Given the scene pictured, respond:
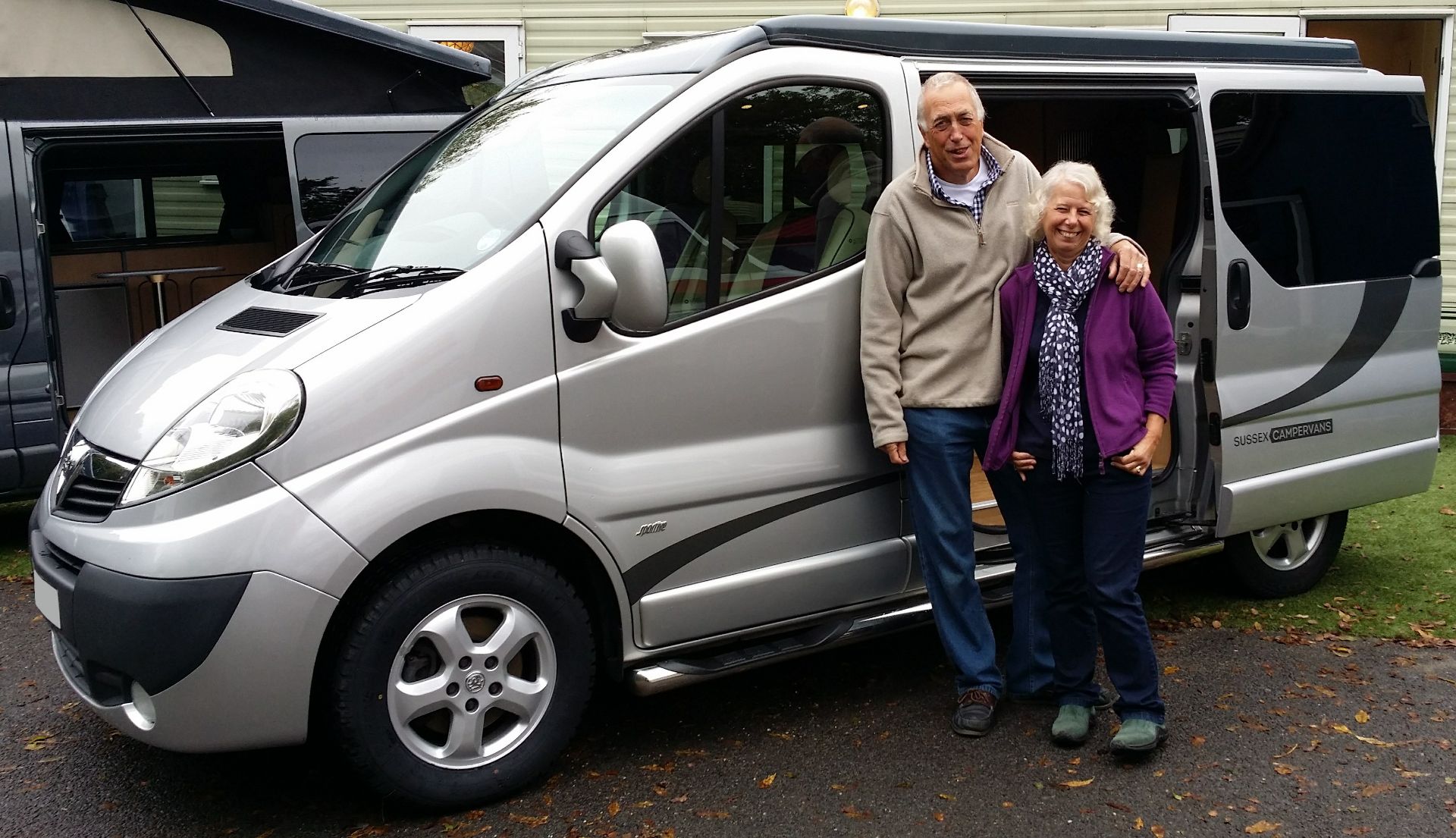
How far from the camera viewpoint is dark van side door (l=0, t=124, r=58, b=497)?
6.18m

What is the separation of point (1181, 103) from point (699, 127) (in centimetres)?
195

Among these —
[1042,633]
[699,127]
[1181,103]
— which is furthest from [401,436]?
[1181,103]

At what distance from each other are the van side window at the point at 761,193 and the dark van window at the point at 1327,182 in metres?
1.52

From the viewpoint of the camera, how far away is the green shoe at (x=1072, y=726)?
4.10 meters

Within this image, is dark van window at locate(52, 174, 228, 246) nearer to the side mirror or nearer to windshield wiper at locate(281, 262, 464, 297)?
windshield wiper at locate(281, 262, 464, 297)

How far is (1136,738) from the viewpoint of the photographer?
3.98m

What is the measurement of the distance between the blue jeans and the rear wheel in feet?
5.05

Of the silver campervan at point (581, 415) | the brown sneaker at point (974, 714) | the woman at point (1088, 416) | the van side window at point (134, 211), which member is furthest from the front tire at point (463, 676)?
the van side window at point (134, 211)

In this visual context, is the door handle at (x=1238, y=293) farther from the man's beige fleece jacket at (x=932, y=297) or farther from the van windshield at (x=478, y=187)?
the van windshield at (x=478, y=187)

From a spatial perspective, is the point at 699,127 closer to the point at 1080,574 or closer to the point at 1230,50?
the point at 1080,574

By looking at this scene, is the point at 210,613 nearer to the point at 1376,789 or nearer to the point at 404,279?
the point at 404,279

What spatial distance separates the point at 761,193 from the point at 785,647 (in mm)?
1368

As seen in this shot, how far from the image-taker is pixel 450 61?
7.29 m

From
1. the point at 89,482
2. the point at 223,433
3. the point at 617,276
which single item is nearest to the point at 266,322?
the point at 223,433
